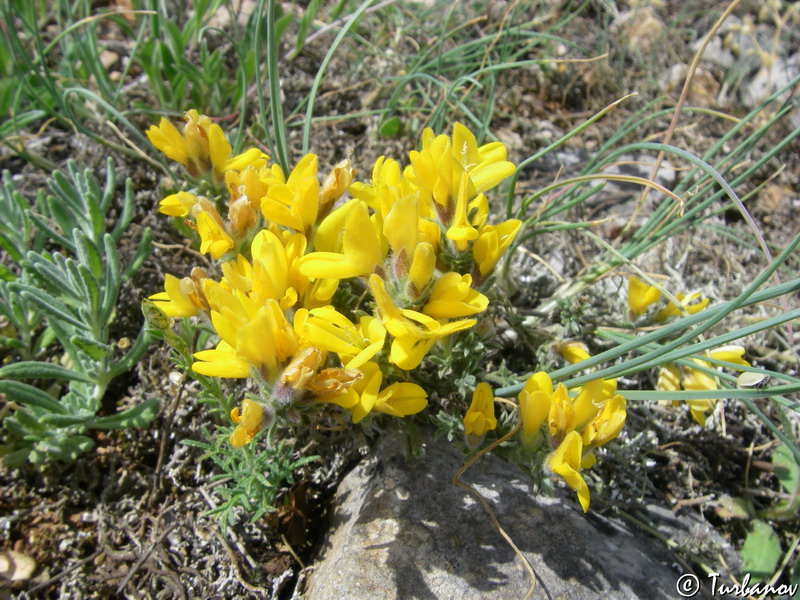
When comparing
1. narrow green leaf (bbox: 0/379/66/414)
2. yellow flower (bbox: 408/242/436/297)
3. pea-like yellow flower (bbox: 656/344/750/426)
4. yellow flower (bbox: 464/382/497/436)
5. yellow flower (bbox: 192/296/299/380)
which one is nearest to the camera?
yellow flower (bbox: 192/296/299/380)

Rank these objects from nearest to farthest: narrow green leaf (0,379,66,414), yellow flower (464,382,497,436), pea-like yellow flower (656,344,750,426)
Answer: yellow flower (464,382,497,436), narrow green leaf (0,379,66,414), pea-like yellow flower (656,344,750,426)

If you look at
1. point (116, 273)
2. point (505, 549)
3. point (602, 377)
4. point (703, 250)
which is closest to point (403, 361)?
point (602, 377)

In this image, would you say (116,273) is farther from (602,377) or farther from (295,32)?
(295,32)

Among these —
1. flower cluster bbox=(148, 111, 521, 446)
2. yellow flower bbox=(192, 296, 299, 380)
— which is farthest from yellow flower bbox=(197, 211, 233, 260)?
yellow flower bbox=(192, 296, 299, 380)

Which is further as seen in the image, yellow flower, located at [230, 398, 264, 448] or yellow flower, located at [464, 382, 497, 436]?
yellow flower, located at [464, 382, 497, 436]

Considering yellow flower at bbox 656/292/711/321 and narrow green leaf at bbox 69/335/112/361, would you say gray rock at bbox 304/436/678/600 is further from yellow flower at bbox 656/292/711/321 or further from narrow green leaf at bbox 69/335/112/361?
narrow green leaf at bbox 69/335/112/361

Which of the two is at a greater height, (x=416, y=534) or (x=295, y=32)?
(x=295, y=32)

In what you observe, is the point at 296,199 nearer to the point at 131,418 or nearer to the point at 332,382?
the point at 332,382
